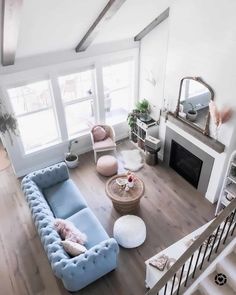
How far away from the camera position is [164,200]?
530 cm

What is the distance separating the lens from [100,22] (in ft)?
13.9

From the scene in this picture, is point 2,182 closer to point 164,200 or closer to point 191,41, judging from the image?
point 164,200

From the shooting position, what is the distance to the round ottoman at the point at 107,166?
581cm

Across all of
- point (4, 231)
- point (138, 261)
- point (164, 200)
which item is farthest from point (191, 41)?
point (4, 231)

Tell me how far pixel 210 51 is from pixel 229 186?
232 cm

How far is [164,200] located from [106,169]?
4.61 feet

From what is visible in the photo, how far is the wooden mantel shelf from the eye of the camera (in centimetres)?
450

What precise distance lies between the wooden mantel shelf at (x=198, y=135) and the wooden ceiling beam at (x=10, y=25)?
3.16 m

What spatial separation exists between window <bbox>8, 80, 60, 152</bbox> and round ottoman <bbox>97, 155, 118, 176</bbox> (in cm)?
125

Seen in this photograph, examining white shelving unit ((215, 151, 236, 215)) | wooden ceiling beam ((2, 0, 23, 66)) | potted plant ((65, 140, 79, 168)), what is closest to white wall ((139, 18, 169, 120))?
potted plant ((65, 140, 79, 168))

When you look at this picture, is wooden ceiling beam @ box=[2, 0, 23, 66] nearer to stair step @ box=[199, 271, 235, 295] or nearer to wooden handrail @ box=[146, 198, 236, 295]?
wooden handrail @ box=[146, 198, 236, 295]

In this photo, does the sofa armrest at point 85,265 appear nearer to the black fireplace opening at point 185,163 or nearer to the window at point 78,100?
the black fireplace opening at point 185,163

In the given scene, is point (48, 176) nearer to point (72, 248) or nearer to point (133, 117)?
point (72, 248)

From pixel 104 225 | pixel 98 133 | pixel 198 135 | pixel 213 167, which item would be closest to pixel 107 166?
pixel 98 133
